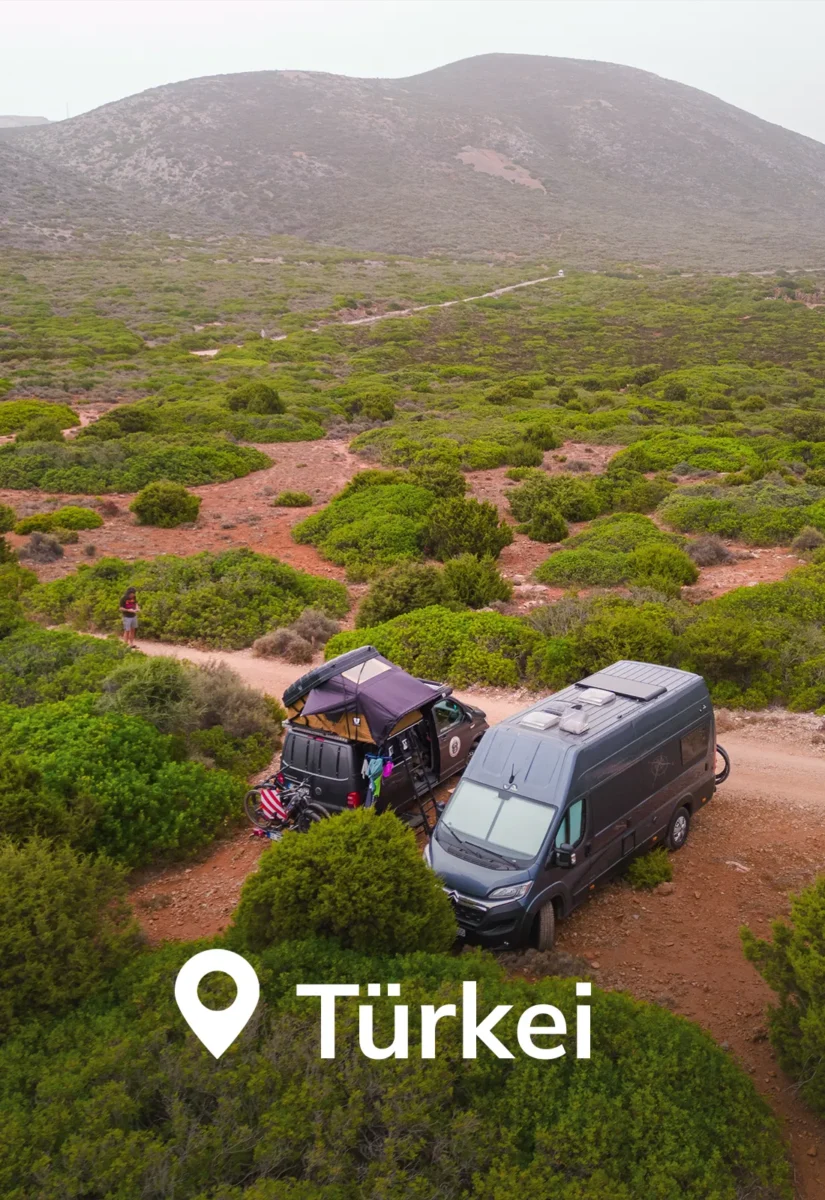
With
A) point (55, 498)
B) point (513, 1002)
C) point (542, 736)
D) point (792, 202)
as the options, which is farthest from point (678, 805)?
point (792, 202)

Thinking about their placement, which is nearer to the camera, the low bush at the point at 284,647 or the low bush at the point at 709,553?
the low bush at the point at 284,647

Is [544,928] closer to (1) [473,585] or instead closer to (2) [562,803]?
(2) [562,803]

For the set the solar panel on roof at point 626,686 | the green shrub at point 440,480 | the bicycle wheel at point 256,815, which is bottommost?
the green shrub at point 440,480

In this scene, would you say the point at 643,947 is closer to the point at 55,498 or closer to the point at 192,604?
the point at 192,604

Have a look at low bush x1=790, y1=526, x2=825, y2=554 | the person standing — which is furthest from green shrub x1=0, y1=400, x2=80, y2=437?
low bush x1=790, y1=526, x2=825, y2=554

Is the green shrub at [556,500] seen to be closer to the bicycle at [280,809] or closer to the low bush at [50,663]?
the low bush at [50,663]

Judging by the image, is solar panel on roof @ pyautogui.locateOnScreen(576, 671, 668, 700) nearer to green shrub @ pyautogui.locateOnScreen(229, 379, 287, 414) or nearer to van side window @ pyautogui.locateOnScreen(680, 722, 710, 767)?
van side window @ pyautogui.locateOnScreen(680, 722, 710, 767)

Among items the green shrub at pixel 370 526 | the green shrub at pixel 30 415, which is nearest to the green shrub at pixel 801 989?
the green shrub at pixel 370 526
